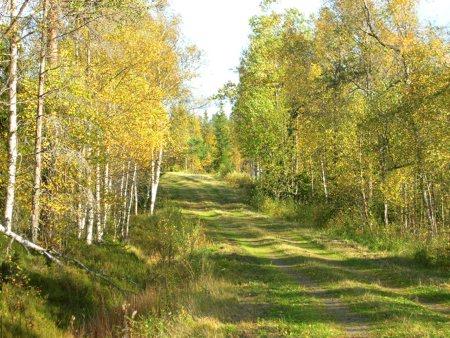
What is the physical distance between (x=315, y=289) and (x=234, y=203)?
2582cm

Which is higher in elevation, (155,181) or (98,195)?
(155,181)

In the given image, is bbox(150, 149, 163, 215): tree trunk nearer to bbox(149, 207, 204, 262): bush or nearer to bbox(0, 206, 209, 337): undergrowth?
bbox(149, 207, 204, 262): bush

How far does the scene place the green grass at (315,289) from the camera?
877 cm

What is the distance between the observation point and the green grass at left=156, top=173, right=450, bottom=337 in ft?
28.8

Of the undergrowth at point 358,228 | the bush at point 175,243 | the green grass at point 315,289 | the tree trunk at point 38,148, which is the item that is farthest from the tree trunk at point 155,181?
the tree trunk at point 38,148

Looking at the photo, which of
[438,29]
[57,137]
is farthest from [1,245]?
[438,29]

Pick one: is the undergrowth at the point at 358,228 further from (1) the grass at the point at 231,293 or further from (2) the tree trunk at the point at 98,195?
(2) the tree trunk at the point at 98,195

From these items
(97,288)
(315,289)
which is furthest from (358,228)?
(97,288)

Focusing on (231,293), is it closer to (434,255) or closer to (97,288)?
(97,288)

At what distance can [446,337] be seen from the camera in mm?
7656

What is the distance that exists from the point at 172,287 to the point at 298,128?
836 inches

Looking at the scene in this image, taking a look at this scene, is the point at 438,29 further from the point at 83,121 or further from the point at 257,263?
the point at 83,121

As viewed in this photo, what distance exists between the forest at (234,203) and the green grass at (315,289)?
0.23ft

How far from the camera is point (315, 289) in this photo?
12.0 m
